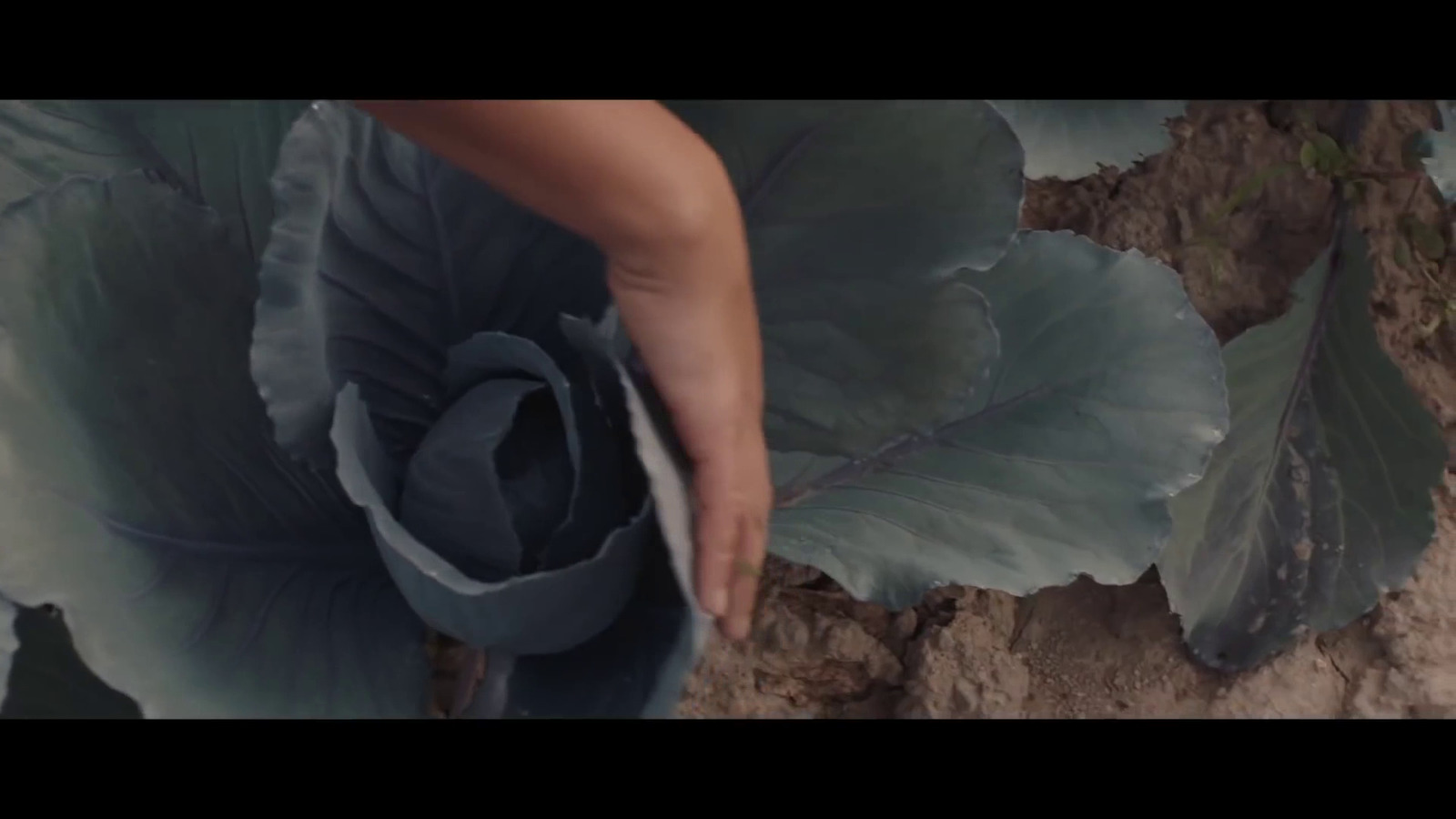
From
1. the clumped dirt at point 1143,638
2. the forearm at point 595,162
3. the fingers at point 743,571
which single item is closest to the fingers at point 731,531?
the fingers at point 743,571

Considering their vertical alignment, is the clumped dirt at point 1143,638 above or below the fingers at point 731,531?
below

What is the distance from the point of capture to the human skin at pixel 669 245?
0.43m

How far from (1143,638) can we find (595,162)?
0.53 m

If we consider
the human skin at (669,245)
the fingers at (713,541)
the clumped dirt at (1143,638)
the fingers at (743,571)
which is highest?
the human skin at (669,245)

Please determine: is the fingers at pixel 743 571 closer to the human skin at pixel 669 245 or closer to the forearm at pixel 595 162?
the human skin at pixel 669 245

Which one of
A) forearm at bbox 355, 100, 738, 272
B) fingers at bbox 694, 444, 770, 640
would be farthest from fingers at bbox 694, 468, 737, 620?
forearm at bbox 355, 100, 738, 272

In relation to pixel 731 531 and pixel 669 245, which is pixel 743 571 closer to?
pixel 731 531

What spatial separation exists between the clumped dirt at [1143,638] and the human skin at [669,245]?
0.21 m

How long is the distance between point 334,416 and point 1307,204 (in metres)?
0.69

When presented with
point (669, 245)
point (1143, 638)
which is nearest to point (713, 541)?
point (669, 245)

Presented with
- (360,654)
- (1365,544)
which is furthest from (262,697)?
(1365,544)

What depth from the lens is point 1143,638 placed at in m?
0.76

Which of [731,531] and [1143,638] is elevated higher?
[731,531]

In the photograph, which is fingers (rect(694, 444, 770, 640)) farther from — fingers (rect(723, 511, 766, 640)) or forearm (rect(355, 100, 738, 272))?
forearm (rect(355, 100, 738, 272))
